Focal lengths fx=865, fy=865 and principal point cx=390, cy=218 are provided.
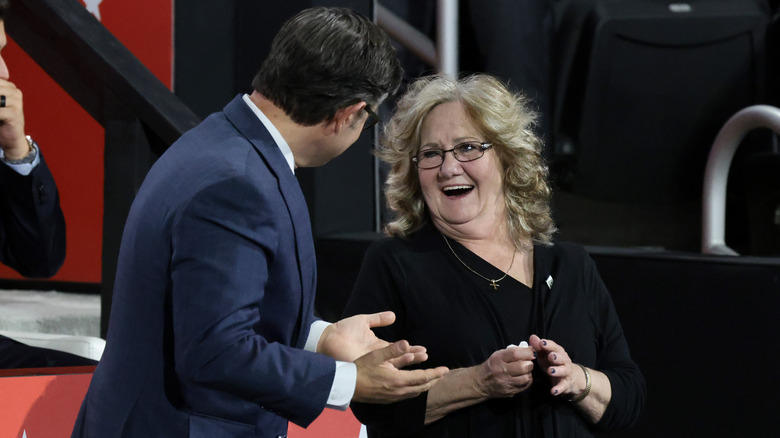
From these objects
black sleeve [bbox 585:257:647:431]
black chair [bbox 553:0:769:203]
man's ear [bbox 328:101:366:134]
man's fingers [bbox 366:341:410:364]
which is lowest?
black sleeve [bbox 585:257:647:431]

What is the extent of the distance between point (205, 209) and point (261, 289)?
5.5 inches

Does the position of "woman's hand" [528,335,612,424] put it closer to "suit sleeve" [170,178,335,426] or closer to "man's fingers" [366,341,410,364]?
"man's fingers" [366,341,410,364]

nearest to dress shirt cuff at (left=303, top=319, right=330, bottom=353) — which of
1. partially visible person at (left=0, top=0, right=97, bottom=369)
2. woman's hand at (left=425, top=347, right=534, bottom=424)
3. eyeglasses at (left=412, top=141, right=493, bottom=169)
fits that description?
woman's hand at (left=425, top=347, right=534, bottom=424)

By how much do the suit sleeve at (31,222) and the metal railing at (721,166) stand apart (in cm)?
230

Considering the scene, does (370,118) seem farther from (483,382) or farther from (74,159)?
(74,159)

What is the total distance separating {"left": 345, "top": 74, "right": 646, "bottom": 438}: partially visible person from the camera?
170 centimetres

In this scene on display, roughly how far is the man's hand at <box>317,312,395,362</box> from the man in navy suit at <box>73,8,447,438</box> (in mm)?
29

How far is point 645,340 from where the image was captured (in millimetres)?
2607

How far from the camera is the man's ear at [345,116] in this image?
1407 millimetres

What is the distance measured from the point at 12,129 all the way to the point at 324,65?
1.21 metres

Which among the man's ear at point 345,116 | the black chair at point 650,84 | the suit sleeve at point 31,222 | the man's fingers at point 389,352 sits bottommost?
the man's fingers at point 389,352

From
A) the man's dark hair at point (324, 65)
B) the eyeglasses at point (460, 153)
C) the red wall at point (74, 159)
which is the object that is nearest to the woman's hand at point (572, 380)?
the eyeglasses at point (460, 153)

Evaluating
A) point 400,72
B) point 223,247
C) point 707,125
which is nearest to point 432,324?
point 400,72

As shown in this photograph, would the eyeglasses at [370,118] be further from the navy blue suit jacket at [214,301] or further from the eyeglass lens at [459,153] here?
the eyeglass lens at [459,153]
